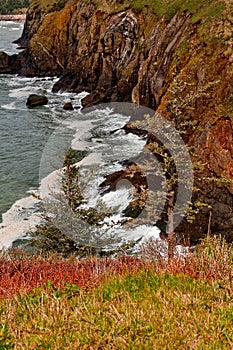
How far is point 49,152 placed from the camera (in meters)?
34.9

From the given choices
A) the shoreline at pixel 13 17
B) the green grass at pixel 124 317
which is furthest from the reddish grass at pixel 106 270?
the shoreline at pixel 13 17

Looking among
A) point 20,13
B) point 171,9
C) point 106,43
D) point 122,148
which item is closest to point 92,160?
point 122,148

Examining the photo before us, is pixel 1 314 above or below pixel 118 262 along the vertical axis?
above

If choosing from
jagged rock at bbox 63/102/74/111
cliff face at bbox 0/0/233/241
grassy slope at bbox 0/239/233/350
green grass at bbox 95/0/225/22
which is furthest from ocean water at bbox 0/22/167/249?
grassy slope at bbox 0/239/233/350

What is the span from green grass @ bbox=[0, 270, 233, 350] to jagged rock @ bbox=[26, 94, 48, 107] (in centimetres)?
4407

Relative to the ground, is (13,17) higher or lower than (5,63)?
higher

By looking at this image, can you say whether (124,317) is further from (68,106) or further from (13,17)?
(13,17)

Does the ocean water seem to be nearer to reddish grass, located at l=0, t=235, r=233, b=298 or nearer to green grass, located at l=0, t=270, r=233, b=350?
reddish grass, located at l=0, t=235, r=233, b=298

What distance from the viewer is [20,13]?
15012cm

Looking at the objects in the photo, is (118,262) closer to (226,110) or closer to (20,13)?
(226,110)

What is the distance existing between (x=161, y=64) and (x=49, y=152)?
38.3ft

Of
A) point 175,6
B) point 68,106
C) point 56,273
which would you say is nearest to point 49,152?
point 68,106

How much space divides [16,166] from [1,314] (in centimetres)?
2704

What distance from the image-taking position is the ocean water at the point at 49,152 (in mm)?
24328
